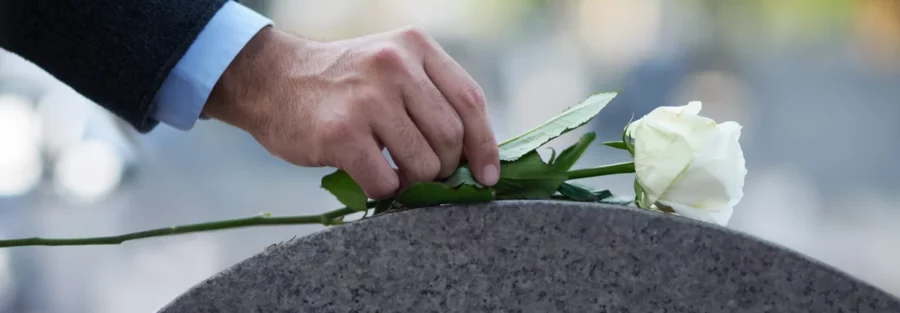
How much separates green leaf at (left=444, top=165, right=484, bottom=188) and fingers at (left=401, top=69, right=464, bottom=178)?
0.01 meters

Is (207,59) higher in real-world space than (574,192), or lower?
higher

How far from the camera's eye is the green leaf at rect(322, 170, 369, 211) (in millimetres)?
448

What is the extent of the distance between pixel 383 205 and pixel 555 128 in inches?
4.4

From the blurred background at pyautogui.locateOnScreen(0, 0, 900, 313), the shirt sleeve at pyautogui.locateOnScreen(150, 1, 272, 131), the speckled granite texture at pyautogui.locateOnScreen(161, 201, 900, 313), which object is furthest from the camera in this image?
the blurred background at pyautogui.locateOnScreen(0, 0, 900, 313)

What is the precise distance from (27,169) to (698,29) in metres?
1.36

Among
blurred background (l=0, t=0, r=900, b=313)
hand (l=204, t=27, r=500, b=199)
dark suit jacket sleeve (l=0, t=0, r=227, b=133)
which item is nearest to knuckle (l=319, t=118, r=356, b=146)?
hand (l=204, t=27, r=500, b=199)

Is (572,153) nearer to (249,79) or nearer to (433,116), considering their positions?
(433,116)

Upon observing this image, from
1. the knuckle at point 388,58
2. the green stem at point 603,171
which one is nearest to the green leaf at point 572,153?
the green stem at point 603,171

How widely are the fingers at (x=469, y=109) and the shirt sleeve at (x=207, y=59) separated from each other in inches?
4.8

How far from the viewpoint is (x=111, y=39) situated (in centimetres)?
47

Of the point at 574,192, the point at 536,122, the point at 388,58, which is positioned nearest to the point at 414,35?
the point at 388,58

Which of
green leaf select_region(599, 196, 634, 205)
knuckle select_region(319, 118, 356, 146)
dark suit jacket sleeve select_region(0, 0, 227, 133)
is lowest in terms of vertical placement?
green leaf select_region(599, 196, 634, 205)

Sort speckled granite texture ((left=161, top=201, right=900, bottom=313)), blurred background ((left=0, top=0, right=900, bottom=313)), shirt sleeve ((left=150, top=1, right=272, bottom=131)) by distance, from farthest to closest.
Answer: blurred background ((left=0, top=0, right=900, bottom=313))
shirt sleeve ((left=150, top=1, right=272, bottom=131))
speckled granite texture ((left=161, top=201, right=900, bottom=313))

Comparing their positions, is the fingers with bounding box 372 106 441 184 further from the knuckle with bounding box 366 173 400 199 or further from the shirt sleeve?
the shirt sleeve
